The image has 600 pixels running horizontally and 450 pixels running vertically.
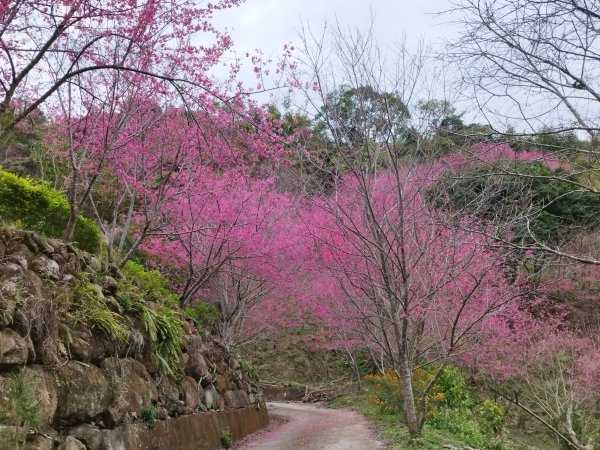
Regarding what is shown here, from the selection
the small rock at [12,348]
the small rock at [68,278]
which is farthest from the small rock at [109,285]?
the small rock at [12,348]

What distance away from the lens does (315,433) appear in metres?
10.2

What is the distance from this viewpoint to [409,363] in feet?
25.5

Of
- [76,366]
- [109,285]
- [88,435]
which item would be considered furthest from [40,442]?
[109,285]

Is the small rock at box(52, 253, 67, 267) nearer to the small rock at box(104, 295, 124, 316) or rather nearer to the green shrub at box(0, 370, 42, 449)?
the small rock at box(104, 295, 124, 316)

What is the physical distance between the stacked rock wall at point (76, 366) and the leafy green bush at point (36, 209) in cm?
177

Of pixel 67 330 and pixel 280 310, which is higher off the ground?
pixel 67 330

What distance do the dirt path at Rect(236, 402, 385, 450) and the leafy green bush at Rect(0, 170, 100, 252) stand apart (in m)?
4.48

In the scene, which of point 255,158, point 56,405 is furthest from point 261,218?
point 56,405

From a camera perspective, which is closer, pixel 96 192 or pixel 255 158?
pixel 255 158

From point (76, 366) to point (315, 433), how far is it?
21.5 feet

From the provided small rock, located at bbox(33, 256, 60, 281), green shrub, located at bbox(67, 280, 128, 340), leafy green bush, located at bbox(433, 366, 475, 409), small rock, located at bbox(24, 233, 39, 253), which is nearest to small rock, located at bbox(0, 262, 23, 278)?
small rock, located at bbox(33, 256, 60, 281)

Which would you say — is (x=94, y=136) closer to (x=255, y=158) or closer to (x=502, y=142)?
(x=255, y=158)

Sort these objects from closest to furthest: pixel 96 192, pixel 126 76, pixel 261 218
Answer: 1. pixel 126 76
2. pixel 261 218
3. pixel 96 192

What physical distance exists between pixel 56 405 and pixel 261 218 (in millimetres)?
7597
